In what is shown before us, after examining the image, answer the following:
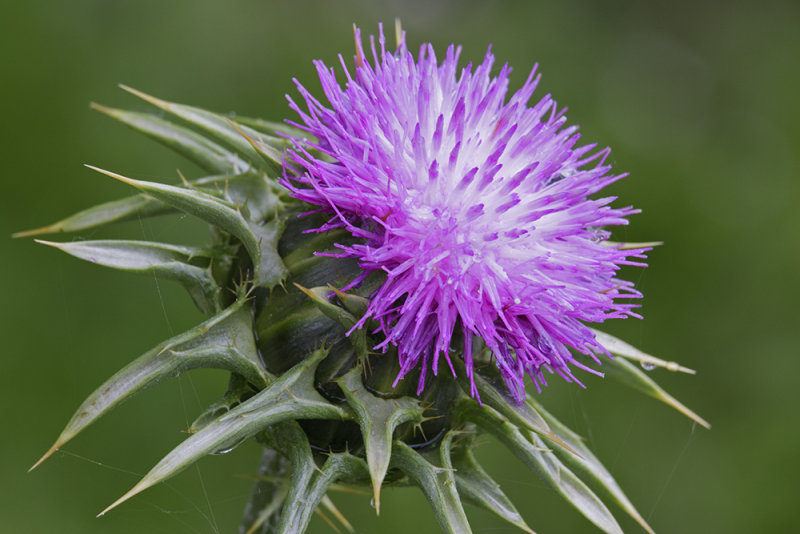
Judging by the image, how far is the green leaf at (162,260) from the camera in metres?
1.85

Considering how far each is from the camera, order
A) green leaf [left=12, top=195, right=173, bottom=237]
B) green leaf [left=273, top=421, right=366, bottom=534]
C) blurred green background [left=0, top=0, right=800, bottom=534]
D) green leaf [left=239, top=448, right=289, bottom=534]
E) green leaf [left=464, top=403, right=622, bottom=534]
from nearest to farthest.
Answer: green leaf [left=273, top=421, right=366, bottom=534] < green leaf [left=464, top=403, right=622, bottom=534] < green leaf [left=12, top=195, right=173, bottom=237] < green leaf [left=239, top=448, right=289, bottom=534] < blurred green background [left=0, top=0, right=800, bottom=534]

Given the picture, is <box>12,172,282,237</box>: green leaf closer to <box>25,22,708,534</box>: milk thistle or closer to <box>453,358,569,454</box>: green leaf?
<box>25,22,708,534</box>: milk thistle

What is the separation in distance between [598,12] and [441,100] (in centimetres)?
362

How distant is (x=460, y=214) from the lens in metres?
1.82

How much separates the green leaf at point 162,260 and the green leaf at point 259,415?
0.98ft

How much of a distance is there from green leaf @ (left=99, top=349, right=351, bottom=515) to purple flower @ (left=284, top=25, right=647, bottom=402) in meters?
0.20

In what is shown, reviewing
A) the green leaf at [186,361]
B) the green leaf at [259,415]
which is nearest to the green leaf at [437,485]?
the green leaf at [259,415]

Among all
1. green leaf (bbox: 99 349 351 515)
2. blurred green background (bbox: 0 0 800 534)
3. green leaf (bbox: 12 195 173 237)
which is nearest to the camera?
green leaf (bbox: 99 349 351 515)

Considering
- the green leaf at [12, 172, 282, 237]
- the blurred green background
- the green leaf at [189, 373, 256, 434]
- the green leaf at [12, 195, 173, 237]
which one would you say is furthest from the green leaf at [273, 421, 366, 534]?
the blurred green background

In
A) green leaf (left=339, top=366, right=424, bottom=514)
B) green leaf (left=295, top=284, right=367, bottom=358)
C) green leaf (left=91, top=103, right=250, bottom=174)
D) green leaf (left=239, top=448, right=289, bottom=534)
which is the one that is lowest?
green leaf (left=239, top=448, right=289, bottom=534)

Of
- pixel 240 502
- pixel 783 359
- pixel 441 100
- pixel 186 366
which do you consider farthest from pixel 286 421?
pixel 783 359

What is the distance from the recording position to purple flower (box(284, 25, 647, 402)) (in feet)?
5.88

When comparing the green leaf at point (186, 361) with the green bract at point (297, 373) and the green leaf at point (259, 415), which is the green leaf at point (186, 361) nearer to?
the green bract at point (297, 373)

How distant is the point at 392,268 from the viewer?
1823 millimetres
